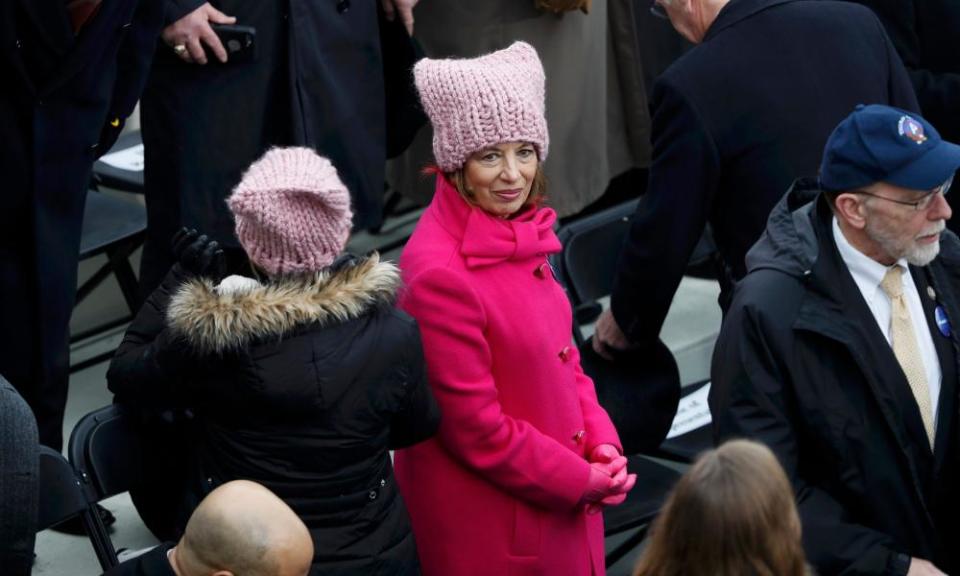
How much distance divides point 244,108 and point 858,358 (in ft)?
6.58

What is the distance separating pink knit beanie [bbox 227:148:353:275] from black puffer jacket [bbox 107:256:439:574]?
51mm

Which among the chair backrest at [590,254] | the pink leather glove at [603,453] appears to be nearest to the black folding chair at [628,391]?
the chair backrest at [590,254]

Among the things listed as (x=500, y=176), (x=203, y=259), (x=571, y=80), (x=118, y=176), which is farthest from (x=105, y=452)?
(x=571, y=80)

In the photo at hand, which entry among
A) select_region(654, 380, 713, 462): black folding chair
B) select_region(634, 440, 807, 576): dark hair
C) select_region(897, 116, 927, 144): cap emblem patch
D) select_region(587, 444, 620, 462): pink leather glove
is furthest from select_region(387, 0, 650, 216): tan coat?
select_region(634, 440, 807, 576): dark hair

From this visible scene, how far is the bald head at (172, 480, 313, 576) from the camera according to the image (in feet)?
9.16

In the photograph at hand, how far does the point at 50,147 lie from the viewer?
4180 millimetres

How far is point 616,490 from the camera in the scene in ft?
12.2

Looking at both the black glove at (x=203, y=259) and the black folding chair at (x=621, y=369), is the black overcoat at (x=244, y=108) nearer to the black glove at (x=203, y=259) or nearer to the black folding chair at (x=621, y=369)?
the black folding chair at (x=621, y=369)

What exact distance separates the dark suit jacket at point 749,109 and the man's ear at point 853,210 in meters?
0.78

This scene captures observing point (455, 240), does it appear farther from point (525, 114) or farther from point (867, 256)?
point (867, 256)

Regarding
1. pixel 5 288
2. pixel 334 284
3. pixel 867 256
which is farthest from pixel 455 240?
pixel 5 288

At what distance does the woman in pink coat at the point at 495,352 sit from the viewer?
11.6ft

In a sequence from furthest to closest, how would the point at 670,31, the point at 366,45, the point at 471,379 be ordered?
the point at 670,31 → the point at 366,45 → the point at 471,379

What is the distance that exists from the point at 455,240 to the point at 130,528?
1.53 meters
